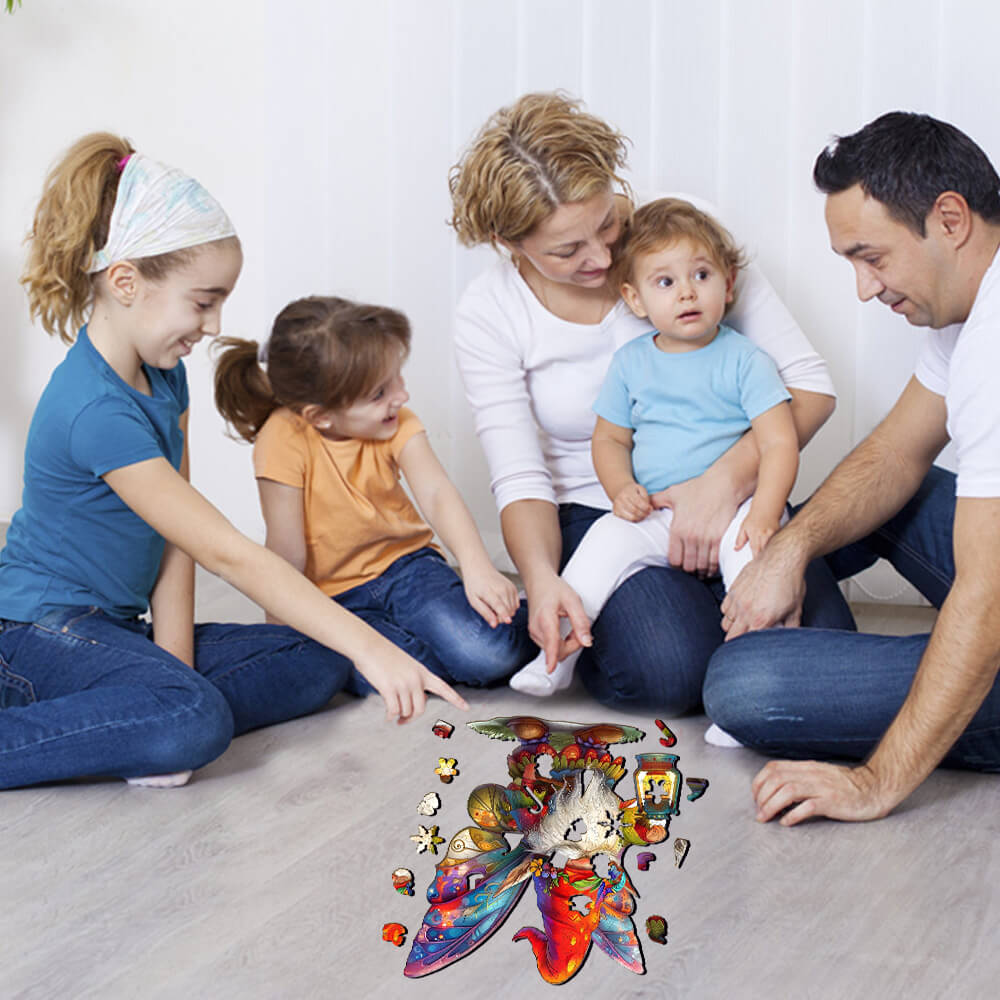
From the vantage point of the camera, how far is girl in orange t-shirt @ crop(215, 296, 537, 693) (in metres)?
1.84

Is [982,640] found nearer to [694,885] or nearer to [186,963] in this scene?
[694,885]

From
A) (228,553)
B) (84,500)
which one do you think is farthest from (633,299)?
(84,500)

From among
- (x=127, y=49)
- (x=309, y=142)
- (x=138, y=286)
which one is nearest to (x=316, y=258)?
(x=309, y=142)

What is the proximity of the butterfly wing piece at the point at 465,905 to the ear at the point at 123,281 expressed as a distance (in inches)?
33.0

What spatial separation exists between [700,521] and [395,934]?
84cm

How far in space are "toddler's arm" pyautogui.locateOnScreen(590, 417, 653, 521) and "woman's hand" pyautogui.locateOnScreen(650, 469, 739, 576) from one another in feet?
0.17

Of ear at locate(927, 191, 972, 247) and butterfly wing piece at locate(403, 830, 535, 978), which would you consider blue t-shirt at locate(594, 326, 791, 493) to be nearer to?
ear at locate(927, 191, 972, 247)

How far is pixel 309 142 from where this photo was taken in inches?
107

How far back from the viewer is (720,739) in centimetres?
157

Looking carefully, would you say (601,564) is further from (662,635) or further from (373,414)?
(373,414)

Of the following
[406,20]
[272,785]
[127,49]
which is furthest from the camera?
[127,49]

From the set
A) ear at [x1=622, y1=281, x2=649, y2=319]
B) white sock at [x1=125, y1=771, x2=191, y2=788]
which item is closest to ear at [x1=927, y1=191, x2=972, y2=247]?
ear at [x1=622, y1=281, x2=649, y2=319]

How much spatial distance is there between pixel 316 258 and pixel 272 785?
159 cm

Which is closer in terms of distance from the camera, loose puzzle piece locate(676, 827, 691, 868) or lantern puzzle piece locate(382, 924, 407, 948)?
lantern puzzle piece locate(382, 924, 407, 948)
